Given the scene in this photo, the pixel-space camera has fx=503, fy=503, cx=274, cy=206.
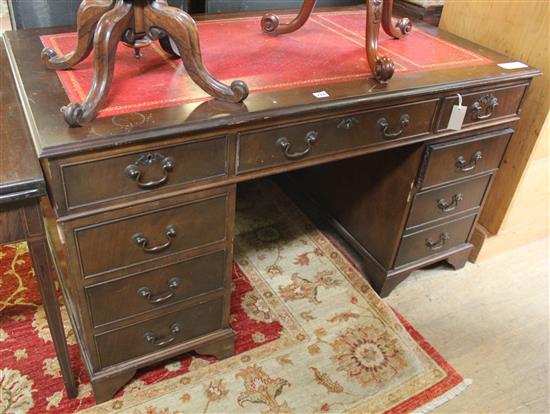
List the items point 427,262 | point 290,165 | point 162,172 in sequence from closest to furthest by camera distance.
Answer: point 162,172 < point 290,165 < point 427,262

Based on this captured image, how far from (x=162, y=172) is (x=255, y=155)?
0.22 m

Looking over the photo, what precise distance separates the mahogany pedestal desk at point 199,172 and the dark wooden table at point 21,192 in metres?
0.04

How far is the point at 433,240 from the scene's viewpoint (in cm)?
179

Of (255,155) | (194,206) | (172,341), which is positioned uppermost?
(255,155)

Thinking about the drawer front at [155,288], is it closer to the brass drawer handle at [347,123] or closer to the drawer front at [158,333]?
the drawer front at [158,333]

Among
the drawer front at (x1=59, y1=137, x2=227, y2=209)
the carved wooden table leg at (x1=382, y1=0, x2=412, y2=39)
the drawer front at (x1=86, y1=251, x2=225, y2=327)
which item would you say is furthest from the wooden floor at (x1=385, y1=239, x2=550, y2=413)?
the drawer front at (x1=59, y1=137, x2=227, y2=209)

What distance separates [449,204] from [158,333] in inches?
40.5

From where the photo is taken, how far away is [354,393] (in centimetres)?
147

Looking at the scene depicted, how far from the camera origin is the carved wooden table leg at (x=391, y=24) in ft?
4.98

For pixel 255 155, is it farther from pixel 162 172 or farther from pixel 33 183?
pixel 33 183

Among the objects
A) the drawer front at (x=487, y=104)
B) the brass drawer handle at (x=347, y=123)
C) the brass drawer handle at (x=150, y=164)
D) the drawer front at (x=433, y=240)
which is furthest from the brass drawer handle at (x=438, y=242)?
the brass drawer handle at (x=150, y=164)

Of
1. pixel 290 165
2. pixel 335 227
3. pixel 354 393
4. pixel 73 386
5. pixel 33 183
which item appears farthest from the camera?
pixel 335 227

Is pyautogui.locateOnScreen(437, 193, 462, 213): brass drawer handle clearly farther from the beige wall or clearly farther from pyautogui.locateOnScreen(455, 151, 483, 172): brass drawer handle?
the beige wall

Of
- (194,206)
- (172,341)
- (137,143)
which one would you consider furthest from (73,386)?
(137,143)
